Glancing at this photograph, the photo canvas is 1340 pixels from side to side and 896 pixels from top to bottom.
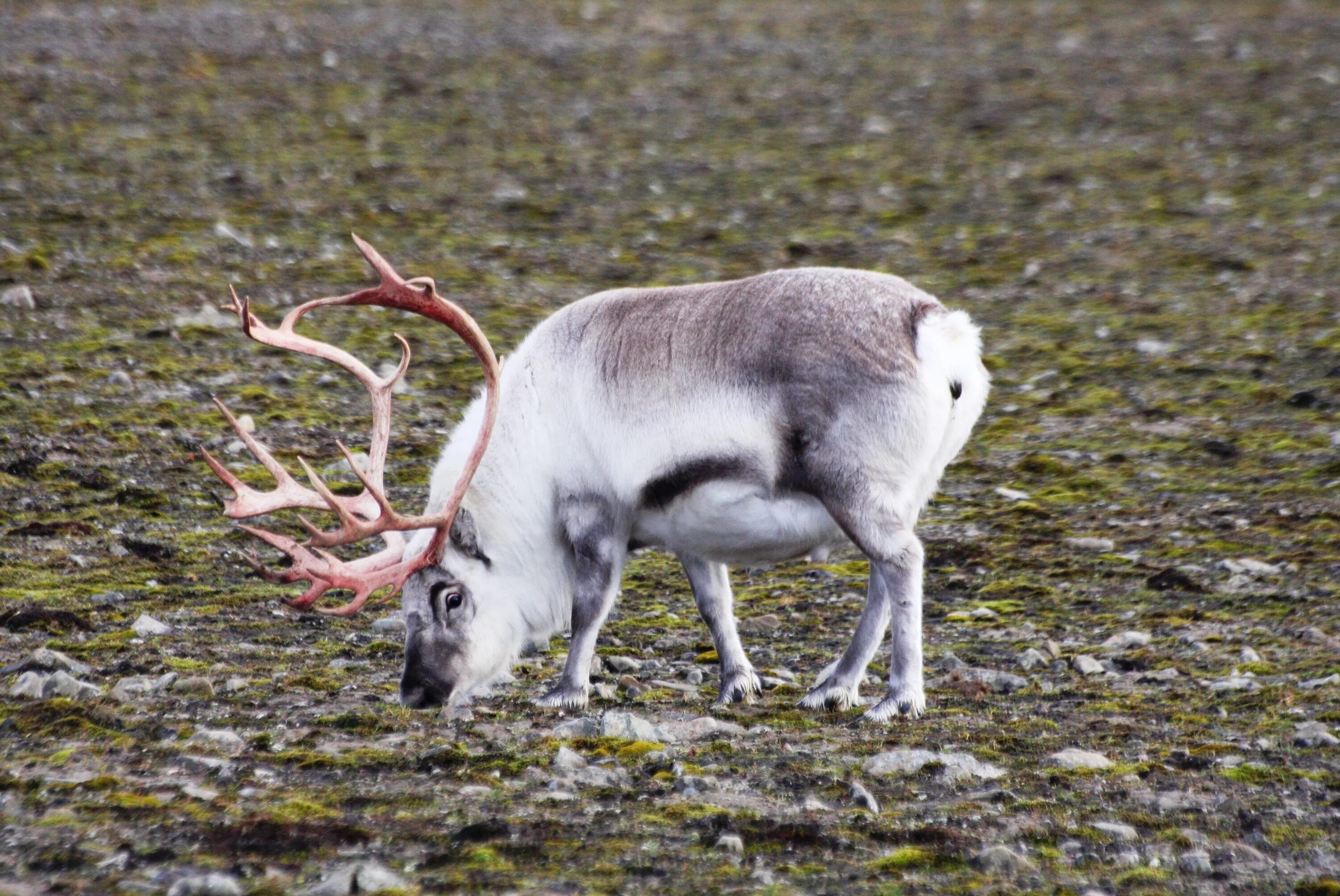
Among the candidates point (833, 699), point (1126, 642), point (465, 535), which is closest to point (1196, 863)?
point (833, 699)

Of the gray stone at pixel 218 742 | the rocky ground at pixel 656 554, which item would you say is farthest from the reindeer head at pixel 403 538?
the gray stone at pixel 218 742

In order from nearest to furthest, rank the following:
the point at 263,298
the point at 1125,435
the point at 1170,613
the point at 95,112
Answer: the point at 1170,613
the point at 1125,435
the point at 263,298
the point at 95,112

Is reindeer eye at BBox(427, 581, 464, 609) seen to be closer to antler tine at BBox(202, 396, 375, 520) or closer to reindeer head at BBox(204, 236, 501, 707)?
reindeer head at BBox(204, 236, 501, 707)

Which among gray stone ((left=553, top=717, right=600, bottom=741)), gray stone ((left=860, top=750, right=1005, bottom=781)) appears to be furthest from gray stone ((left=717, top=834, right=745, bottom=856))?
gray stone ((left=553, top=717, right=600, bottom=741))

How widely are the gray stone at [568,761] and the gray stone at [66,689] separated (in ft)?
5.89

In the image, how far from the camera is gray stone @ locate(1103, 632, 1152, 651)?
23.6 ft

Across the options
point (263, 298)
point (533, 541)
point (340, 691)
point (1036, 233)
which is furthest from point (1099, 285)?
point (340, 691)

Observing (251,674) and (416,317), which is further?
(416,317)

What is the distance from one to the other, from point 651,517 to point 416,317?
6.18m

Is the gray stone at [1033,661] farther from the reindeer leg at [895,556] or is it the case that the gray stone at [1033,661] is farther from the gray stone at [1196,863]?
the gray stone at [1196,863]

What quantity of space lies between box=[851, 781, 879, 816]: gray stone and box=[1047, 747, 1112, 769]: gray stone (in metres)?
0.79

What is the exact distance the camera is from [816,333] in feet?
20.8

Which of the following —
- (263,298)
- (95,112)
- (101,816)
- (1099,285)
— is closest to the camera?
(101,816)

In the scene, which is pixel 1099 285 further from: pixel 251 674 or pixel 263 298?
pixel 251 674
